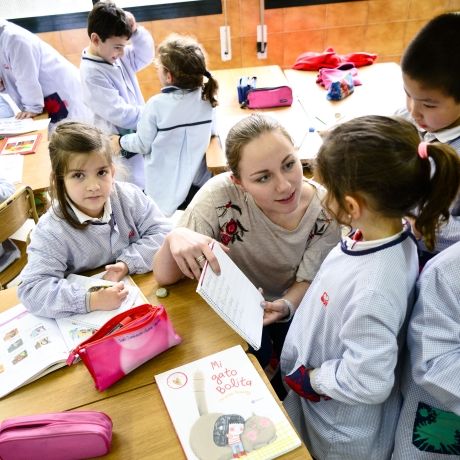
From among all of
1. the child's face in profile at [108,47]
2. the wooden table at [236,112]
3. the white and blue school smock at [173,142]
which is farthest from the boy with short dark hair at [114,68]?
the wooden table at [236,112]

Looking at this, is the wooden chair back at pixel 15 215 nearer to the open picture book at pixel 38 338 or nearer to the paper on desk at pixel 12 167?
the paper on desk at pixel 12 167

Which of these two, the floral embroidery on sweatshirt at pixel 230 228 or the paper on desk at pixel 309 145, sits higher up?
the floral embroidery on sweatshirt at pixel 230 228

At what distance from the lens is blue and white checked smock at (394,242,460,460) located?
3.08 ft

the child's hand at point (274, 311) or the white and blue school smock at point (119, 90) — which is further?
the white and blue school smock at point (119, 90)

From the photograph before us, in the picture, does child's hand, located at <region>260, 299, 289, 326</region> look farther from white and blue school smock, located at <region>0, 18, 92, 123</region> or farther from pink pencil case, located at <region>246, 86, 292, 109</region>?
white and blue school smock, located at <region>0, 18, 92, 123</region>

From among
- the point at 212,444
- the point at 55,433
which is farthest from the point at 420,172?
the point at 55,433

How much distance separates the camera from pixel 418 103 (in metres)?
1.38

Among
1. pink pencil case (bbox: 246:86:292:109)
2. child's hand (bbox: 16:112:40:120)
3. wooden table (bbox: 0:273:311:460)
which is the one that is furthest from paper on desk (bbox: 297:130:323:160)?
child's hand (bbox: 16:112:40:120)

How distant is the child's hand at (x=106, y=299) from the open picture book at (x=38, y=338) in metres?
0.02

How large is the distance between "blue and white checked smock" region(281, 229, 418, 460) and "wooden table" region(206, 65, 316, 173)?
37.2 inches

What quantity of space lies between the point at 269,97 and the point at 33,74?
65.2 inches

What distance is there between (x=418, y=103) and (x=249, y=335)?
0.90 m

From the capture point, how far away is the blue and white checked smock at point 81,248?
50.6 inches

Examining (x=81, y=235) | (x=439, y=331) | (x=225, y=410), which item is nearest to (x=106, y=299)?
(x=81, y=235)
